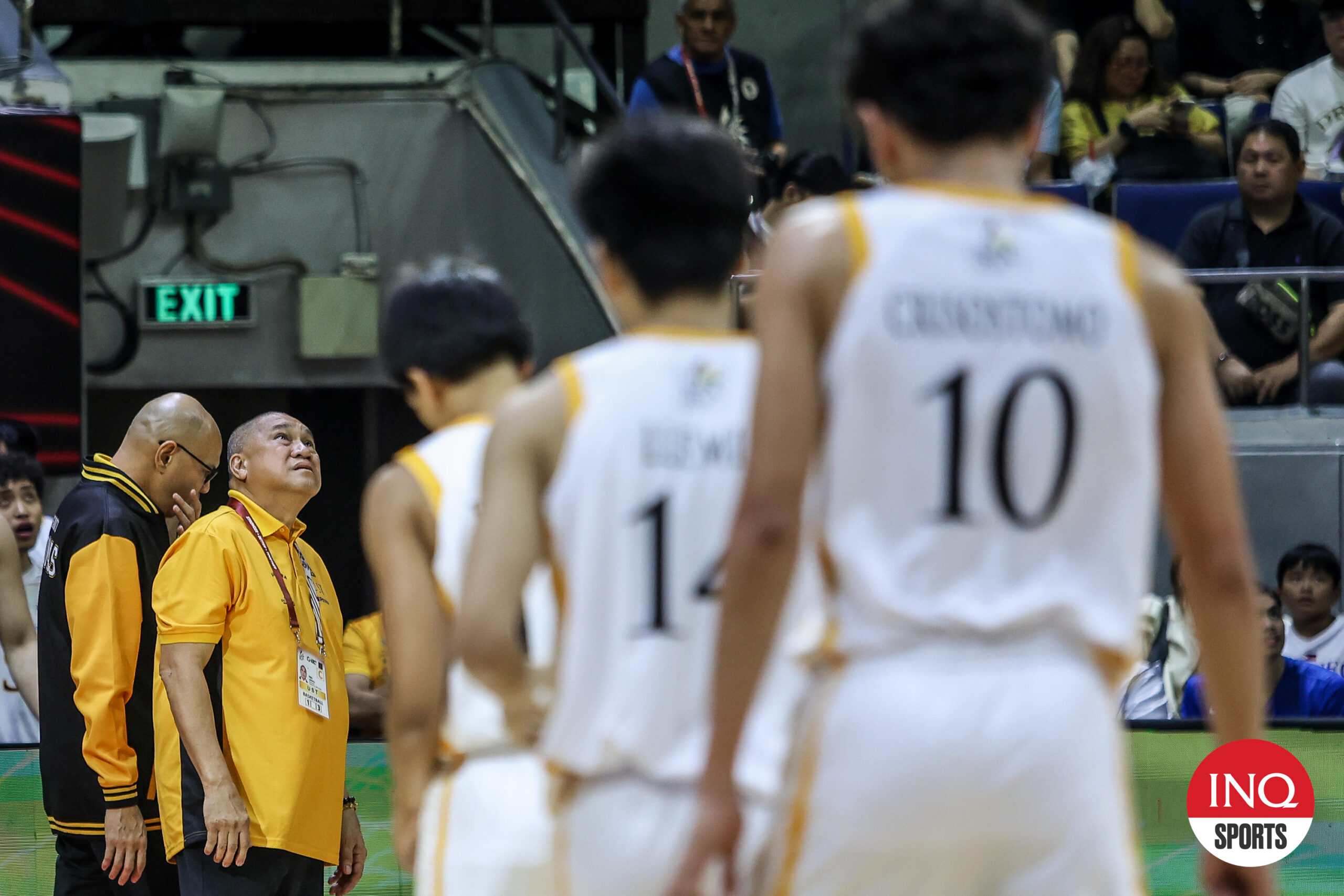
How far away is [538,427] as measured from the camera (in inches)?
84.9

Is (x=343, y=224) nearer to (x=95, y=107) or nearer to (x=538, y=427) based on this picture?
(x=95, y=107)

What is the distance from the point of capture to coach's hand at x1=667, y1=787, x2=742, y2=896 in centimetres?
182

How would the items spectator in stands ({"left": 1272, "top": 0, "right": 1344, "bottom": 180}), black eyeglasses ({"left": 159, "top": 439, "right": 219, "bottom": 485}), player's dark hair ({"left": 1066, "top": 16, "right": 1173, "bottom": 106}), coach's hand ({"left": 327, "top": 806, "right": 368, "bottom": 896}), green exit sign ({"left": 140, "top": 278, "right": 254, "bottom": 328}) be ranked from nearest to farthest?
coach's hand ({"left": 327, "top": 806, "right": 368, "bottom": 896}), black eyeglasses ({"left": 159, "top": 439, "right": 219, "bottom": 485}), player's dark hair ({"left": 1066, "top": 16, "right": 1173, "bottom": 106}), spectator in stands ({"left": 1272, "top": 0, "right": 1344, "bottom": 180}), green exit sign ({"left": 140, "top": 278, "right": 254, "bottom": 328})

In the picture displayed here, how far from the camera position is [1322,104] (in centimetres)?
880

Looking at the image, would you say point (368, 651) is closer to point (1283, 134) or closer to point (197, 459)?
point (197, 459)

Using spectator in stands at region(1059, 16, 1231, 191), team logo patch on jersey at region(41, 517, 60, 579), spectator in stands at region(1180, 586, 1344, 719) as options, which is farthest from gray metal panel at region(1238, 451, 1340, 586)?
team logo patch on jersey at region(41, 517, 60, 579)

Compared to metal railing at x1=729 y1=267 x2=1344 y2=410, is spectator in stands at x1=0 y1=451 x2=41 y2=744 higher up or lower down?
lower down

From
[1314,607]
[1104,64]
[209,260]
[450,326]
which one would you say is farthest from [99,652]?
[1104,64]

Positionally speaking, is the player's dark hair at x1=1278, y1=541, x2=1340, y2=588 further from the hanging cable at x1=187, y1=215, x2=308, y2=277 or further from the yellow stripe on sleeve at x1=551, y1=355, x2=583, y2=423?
the hanging cable at x1=187, y1=215, x2=308, y2=277

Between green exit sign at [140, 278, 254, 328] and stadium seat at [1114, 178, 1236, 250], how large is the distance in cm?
447

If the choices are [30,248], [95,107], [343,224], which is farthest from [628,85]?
[30,248]

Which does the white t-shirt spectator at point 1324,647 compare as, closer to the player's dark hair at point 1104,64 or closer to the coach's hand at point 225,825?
the player's dark hair at point 1104,64

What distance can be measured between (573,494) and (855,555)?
0.43 metres

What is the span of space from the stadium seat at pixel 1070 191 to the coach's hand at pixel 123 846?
15.5ft
